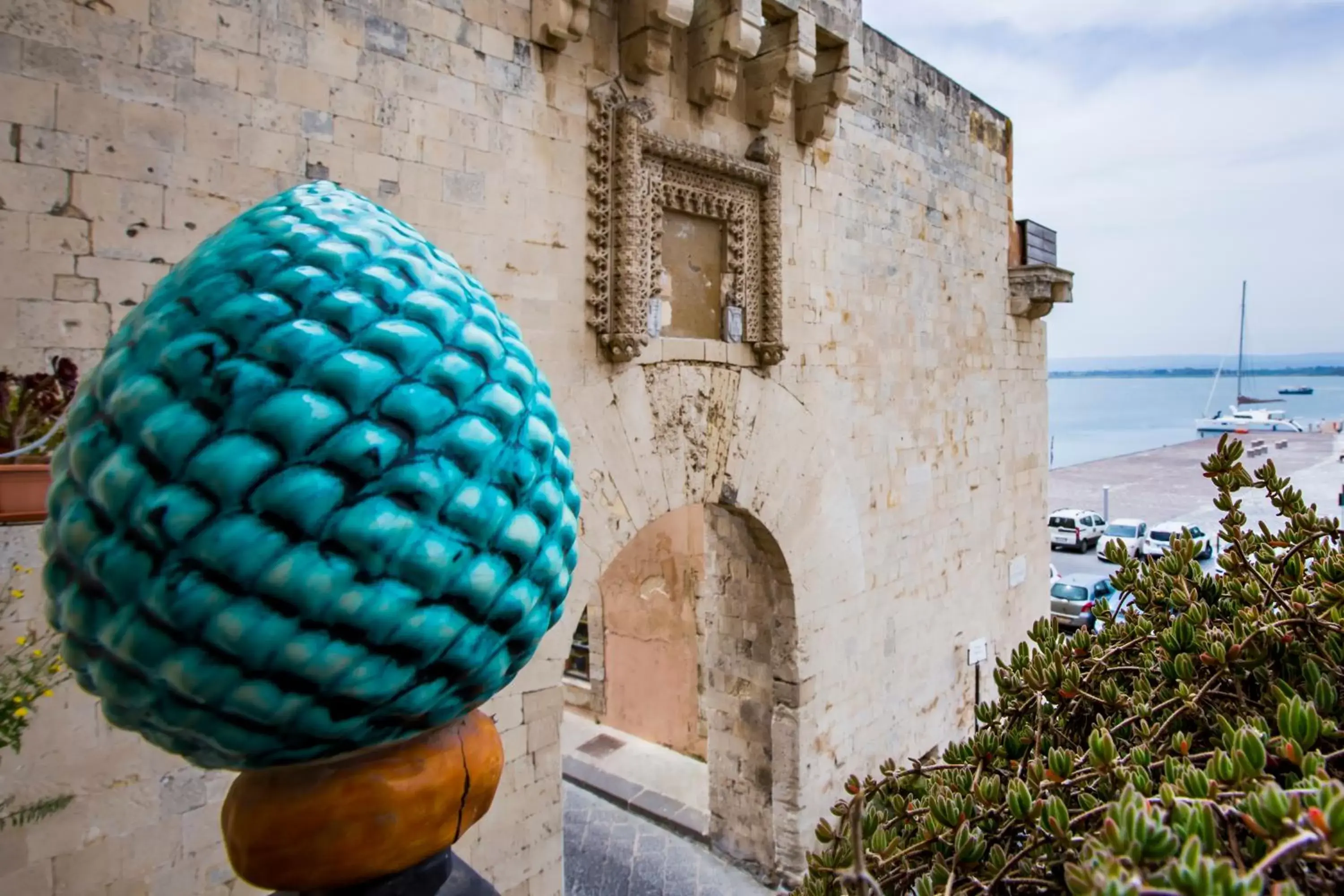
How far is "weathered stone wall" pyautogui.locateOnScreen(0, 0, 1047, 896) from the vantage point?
9.04ft

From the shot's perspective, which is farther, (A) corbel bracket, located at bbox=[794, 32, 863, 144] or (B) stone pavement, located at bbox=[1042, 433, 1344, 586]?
(B) stone pavement, located at bbox=[1042, 433, 1344, 586]

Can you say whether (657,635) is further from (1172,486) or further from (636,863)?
(1172,486)

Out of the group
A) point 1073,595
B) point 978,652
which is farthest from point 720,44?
point 1073,595

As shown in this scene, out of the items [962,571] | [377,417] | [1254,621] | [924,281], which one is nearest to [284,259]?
[377,417]

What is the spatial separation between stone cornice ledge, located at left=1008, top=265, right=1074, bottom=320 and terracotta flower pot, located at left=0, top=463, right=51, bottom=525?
777 cm

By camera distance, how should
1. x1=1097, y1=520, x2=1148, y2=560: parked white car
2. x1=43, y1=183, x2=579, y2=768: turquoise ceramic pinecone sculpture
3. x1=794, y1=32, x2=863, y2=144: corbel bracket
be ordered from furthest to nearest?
x1=1097, y1=520, x2=1148, y2=560: parked white car → x1=794, y1=32, x2=863, y2=144: corbel bracket → x1=43, y1=183, x2=579, y2=768: turquoise ceramic pinecone sculpture

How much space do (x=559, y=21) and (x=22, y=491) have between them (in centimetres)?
295

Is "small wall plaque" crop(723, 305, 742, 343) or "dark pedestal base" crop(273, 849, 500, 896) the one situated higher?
"small wall plaque" crop(723, 305, 742, 343)

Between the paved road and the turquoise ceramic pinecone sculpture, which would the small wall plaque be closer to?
the paved road

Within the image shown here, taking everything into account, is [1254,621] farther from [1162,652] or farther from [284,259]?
[284,259]

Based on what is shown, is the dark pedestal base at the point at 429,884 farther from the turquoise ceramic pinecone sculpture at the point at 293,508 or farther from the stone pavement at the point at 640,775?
the stone pavement at the point at 640,775

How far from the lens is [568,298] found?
4.11m

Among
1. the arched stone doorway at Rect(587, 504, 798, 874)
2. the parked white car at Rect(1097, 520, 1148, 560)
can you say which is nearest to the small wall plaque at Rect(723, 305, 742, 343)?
the arched stone doorway at Rect(587, 504, 798, 874)

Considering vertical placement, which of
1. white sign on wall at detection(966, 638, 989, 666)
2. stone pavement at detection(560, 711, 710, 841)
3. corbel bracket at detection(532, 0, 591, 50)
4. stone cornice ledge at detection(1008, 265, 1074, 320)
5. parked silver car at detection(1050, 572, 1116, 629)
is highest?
corbel bracket at detection(532, 0, 591, 50)
